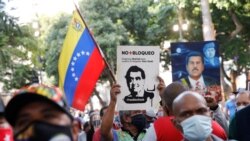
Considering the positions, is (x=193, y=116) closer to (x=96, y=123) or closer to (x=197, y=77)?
(x=197, y=77)

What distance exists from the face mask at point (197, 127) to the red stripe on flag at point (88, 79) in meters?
3.30

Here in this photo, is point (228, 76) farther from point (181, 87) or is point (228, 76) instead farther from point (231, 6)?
point (181, 87)

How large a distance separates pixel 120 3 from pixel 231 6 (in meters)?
9.46

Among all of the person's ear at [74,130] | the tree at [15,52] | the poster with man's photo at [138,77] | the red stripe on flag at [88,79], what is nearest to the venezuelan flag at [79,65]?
the red stripe on flag at [88,79]

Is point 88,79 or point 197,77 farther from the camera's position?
point 197,77

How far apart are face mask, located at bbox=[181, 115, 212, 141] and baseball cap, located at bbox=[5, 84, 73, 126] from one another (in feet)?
4.37

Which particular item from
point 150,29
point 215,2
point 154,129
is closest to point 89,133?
point 154,129

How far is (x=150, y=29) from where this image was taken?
27.4 metres

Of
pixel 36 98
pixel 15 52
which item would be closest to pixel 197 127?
pixel 36 98

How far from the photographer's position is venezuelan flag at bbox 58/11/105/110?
7.09 m

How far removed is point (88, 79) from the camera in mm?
7246

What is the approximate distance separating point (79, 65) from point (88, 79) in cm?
28

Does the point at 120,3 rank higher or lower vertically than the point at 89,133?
higher

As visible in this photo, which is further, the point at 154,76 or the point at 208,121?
the point at 154,76
